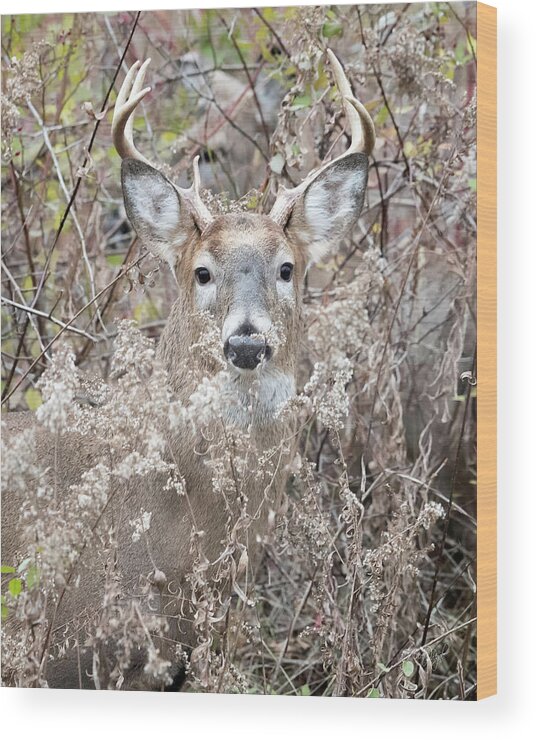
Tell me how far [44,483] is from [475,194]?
1.71 m

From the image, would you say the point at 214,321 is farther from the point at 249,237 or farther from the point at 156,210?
the point at 156,210

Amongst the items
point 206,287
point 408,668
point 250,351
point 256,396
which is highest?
point 206,287

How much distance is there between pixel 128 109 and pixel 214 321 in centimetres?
75

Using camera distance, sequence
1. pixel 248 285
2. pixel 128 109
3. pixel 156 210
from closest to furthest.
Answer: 1. pixel 248 285
2. pixel 128 109
3. pixel 156 210

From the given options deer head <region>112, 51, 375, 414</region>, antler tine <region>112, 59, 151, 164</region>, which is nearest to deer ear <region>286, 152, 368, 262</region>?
deer head <region>112, 51, 375, 414</region>

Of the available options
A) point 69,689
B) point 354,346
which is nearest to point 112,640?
point 69,689

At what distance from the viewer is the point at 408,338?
13.7 feet

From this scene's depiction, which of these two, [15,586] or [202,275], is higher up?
[202,275]

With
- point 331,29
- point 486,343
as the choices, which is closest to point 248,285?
point 486,343

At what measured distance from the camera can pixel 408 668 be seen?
4.12 meters

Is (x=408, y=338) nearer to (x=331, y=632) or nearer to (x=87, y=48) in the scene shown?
(x=331, y=632)

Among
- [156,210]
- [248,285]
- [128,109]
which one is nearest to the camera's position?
[248,285]

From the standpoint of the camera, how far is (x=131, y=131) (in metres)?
4.23

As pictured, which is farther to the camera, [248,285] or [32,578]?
[32,578]
